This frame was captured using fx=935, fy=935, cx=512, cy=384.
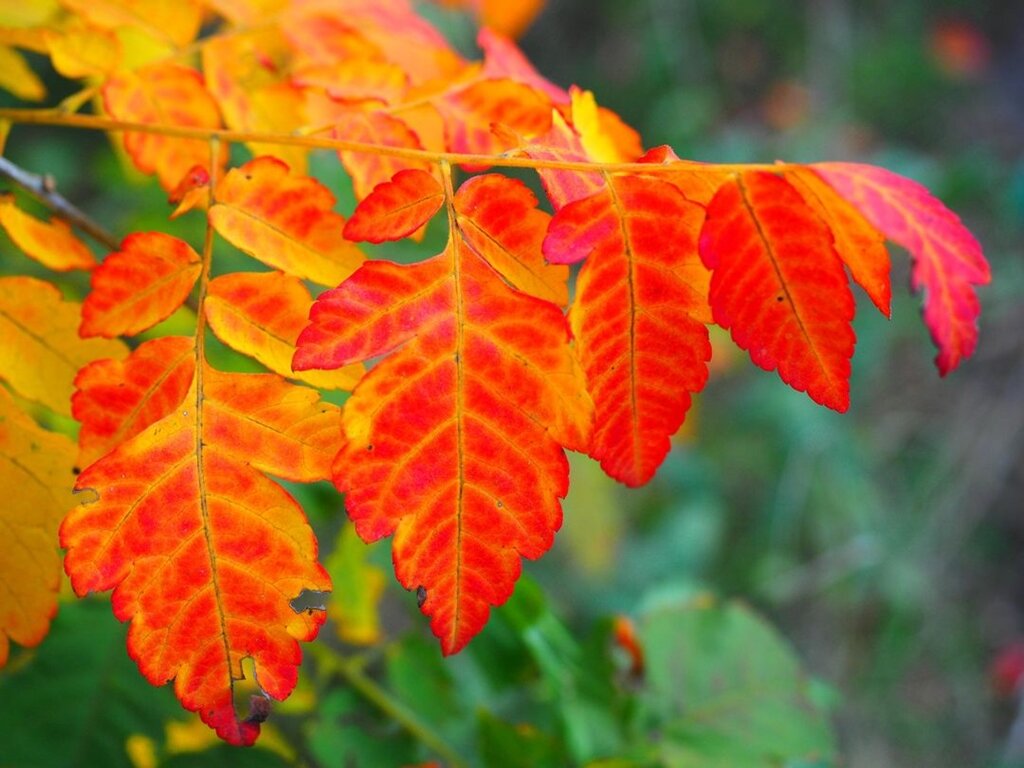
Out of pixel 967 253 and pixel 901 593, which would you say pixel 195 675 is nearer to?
pixel 967 253

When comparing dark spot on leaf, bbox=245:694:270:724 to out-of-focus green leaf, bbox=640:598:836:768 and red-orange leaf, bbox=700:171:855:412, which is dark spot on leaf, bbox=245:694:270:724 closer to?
red-orange leaf, bbox=700:171:855:412

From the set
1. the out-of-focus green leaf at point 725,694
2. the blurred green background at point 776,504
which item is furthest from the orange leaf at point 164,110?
the out-of-focus green leaf at point 725,694

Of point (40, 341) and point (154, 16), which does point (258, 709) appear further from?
point (154, 16)

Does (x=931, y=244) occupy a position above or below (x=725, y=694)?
above

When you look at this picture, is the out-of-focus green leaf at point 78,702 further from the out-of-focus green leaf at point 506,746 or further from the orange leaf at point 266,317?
the orange leaf at point 266,317

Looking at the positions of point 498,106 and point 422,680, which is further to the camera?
point 422,680

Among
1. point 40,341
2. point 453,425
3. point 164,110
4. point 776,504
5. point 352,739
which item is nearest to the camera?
point 453,425

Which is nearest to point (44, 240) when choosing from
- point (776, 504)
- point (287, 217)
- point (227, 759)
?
point (287, 217)
